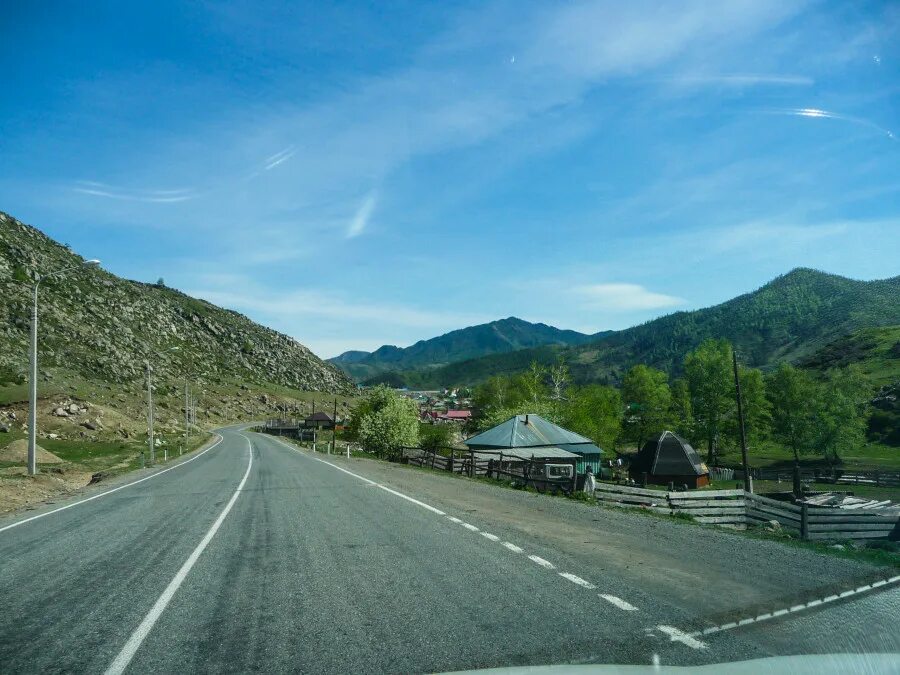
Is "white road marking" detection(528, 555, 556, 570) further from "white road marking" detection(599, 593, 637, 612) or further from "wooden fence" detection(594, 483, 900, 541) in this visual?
"wooden fence" detection(594, 483, 900, 541)

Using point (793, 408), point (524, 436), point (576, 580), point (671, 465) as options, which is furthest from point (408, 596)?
point (793, 408)

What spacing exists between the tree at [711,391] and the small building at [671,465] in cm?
1935

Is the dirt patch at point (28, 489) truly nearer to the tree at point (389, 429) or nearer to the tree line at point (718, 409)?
the tree at point (389, 429)

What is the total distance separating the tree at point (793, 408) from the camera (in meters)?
70.1

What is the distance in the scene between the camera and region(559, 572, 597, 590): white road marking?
23.7ft

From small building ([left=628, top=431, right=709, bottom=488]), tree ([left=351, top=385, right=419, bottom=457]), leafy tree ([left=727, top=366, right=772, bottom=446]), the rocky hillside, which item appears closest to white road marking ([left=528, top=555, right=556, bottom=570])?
tree ([left=351, top=385, right=419, bottom=457])

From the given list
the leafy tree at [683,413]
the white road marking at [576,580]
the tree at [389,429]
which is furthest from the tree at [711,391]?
the white road marking at [576,580]

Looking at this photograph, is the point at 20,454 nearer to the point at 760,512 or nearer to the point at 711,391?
the point at 760,512

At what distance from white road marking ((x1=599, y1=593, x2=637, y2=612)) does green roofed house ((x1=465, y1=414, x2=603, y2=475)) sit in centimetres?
3821

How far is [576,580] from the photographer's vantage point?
7.54 m

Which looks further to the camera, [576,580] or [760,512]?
[760,512]

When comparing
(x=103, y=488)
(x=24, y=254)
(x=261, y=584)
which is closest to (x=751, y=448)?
(x=103, y=488)

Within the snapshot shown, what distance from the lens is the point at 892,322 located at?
189 m

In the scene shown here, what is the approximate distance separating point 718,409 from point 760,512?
65.1 meters
